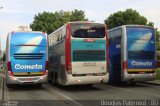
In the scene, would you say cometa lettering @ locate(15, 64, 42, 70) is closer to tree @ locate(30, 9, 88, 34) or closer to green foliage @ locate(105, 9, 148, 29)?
tree @ locate(30, 9, 88, 34)

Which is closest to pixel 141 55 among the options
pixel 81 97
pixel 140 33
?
pixel 140 33

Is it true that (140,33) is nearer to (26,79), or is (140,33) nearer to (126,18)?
(26,79)

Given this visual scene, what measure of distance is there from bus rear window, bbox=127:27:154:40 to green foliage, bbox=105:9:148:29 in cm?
5157

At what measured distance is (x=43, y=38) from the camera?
932 inches

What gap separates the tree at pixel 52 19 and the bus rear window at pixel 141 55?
46.4 metres

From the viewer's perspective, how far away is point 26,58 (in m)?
23.2

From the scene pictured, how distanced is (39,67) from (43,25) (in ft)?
165

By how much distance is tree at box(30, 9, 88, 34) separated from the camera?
235ft

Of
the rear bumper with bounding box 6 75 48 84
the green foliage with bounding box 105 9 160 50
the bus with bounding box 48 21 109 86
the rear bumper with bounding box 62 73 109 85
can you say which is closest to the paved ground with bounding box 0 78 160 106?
the rear bumper with bounding box 62 73 109 85

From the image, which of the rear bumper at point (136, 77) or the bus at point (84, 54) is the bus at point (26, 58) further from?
the rear bumper at point (136, 77)

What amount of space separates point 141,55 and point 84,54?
4.19 m

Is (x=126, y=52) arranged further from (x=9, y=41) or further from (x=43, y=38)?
(x=9, y=41)

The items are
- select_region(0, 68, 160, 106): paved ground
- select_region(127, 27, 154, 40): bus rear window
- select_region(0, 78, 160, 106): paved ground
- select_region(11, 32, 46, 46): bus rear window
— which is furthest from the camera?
select_region(127, 27, 154, 40): bus rear window

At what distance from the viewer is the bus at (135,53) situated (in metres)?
24.1
